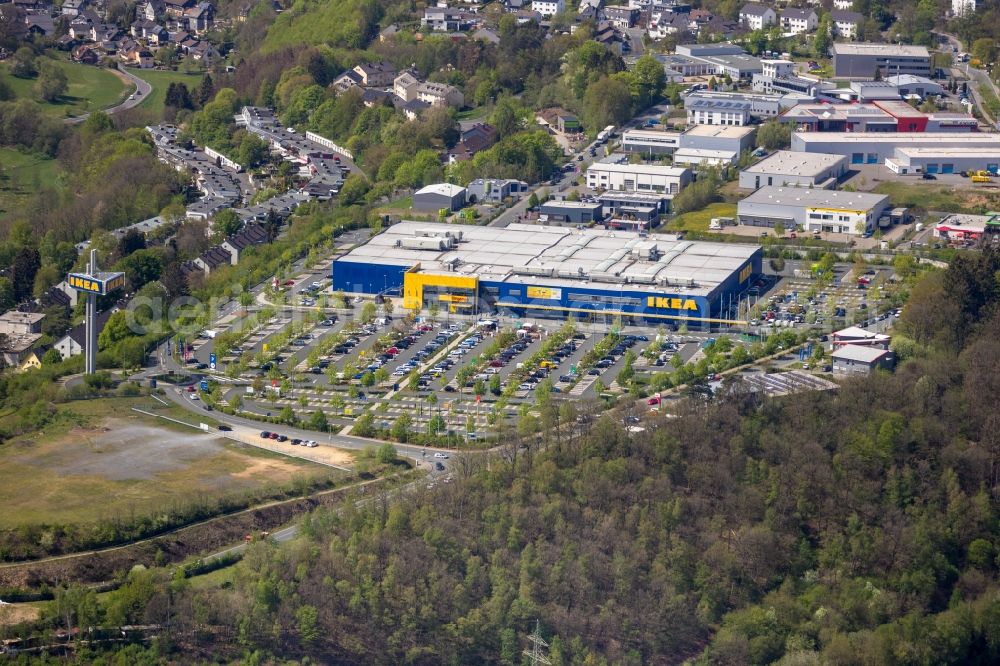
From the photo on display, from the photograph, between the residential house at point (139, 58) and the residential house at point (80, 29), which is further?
the residential house at point (80, 29)

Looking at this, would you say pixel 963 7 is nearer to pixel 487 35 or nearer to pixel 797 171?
pixel 487 35

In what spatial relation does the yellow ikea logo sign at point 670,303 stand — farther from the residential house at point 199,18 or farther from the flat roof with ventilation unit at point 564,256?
the residential house at point 199,18

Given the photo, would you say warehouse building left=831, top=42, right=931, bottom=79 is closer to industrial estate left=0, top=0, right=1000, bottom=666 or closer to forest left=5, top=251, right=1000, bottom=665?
industrial estate left=0, top=0, right=1000, bottom=666

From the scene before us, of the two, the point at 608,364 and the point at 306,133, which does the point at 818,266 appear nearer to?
the point at 608,364

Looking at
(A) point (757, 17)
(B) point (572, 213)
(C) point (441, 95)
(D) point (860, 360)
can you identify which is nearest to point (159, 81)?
(C) point (441, 95)

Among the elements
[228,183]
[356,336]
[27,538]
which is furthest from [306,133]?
[27,538]

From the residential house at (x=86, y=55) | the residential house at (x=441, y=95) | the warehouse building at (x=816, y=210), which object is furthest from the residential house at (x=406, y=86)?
the warehouse building at (x=816, y=210)

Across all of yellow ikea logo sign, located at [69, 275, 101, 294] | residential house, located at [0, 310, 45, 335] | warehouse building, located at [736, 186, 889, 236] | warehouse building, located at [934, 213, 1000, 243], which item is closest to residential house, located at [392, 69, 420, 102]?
warehouse building, located at [736, 186, 889, 236]
